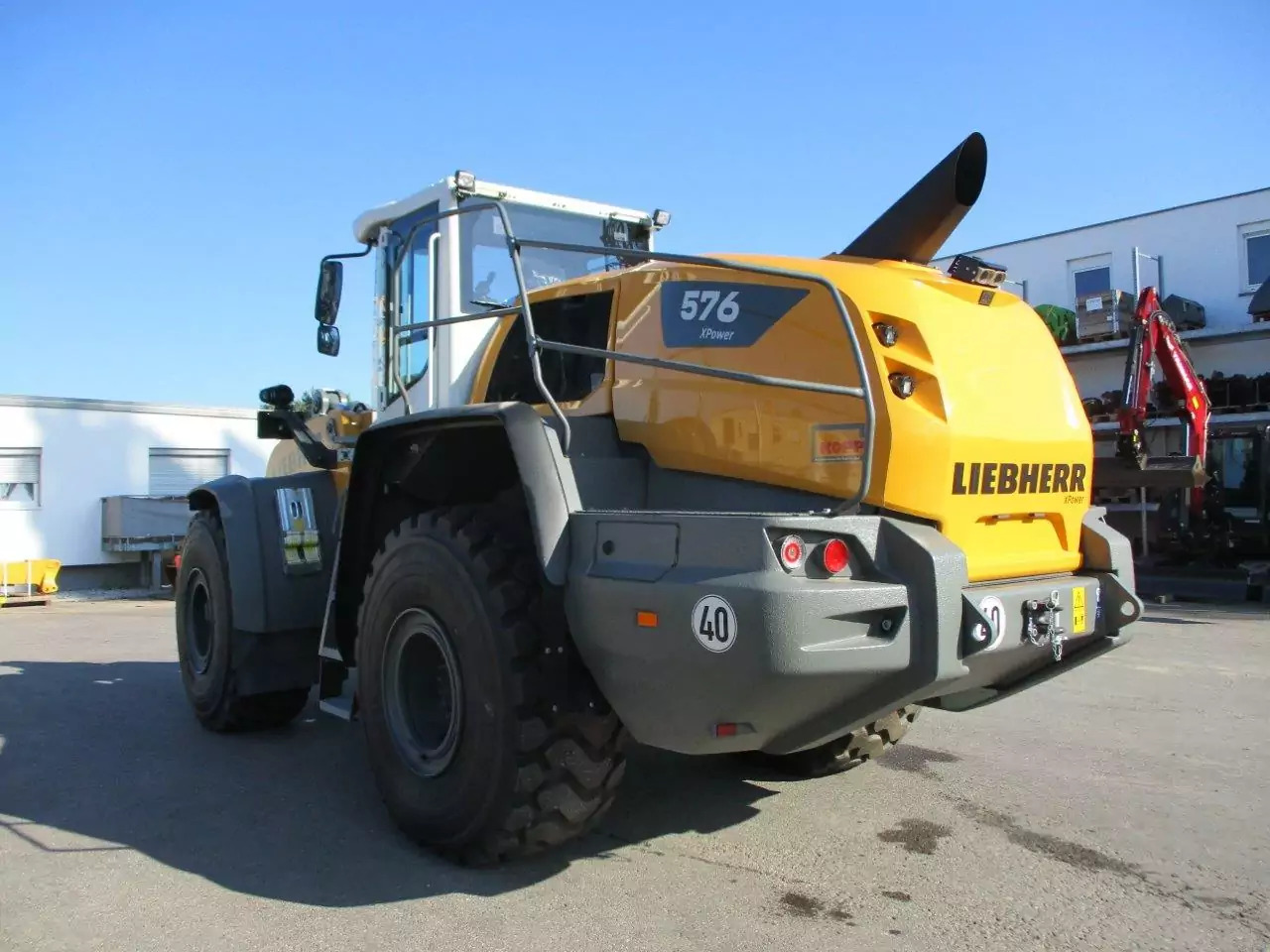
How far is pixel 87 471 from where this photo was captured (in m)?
19.4

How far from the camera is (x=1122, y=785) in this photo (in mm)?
4883

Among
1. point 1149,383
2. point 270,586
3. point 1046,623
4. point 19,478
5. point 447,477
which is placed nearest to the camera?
point 1046,623

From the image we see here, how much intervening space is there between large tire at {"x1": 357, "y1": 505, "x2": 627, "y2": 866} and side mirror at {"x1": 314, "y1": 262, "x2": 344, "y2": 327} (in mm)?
1787

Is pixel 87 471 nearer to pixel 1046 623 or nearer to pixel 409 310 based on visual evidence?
pixel 409 310

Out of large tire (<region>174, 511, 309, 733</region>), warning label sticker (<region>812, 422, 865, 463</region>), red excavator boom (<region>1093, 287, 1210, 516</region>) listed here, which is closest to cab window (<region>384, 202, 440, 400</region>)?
large tire (<region>174, 511, 309, 733</region>)

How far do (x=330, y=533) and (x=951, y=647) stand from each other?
3.46 meters

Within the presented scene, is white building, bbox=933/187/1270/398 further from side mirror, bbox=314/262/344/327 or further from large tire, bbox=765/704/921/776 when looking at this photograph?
side mirror, bbox=314/262/344/327

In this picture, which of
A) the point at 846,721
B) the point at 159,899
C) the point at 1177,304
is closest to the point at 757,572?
the point at 846,721

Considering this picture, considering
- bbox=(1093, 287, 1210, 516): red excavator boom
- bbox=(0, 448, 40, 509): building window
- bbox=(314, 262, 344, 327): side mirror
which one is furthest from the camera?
bbox=(0, 448, 40, 509): building window

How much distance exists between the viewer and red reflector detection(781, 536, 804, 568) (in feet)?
9.92

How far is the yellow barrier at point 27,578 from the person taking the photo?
17.8 metres

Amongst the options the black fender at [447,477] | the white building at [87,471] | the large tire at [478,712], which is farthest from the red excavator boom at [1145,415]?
the white building at [87,471]

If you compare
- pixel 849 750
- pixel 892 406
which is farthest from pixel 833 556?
pixel 849 750

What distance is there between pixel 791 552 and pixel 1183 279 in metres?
18.8
